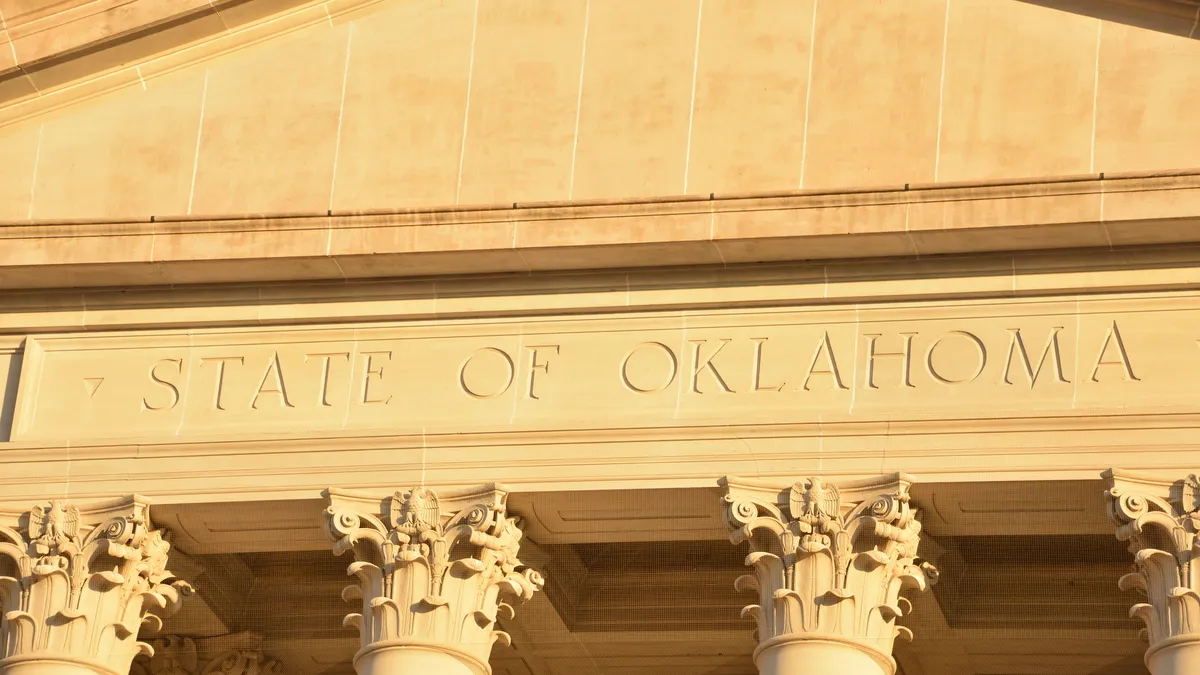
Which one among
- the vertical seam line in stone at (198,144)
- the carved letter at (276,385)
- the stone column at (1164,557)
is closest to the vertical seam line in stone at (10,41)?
the vertical seam line in stone at (198,144)

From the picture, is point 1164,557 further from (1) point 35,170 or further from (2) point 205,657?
(1) point 35,170

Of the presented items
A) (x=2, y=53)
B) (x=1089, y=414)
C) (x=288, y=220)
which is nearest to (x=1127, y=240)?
(x=1089, y=414)

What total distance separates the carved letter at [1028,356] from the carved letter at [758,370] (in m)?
4.08

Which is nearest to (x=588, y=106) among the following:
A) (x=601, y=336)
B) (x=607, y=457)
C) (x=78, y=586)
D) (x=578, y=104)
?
(x=578, y=104)

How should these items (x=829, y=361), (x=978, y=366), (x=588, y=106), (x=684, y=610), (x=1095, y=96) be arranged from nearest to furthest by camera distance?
(x=978, y=366) → (x=829, y=361) → (x=1095, y=96) → (x=588, y=106) → (x=684, y=610)

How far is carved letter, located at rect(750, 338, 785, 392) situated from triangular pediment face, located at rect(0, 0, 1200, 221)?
3.05 m

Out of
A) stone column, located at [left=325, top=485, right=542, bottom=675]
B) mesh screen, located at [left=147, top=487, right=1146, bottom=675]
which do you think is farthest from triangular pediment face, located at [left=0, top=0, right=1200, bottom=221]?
mesh screen, located at [left=147, top=487, right=1146, bottom=675]

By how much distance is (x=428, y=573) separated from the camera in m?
45.3

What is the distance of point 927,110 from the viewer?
47.7 m

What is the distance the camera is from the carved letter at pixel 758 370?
4603 centimetres

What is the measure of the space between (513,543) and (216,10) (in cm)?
1328

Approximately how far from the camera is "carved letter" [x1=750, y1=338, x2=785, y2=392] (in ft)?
151

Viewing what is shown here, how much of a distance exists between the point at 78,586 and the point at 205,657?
20.6 ft

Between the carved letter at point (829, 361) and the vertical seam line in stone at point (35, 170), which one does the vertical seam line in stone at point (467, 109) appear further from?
the vertical seam line in stone at point (35, 170)
